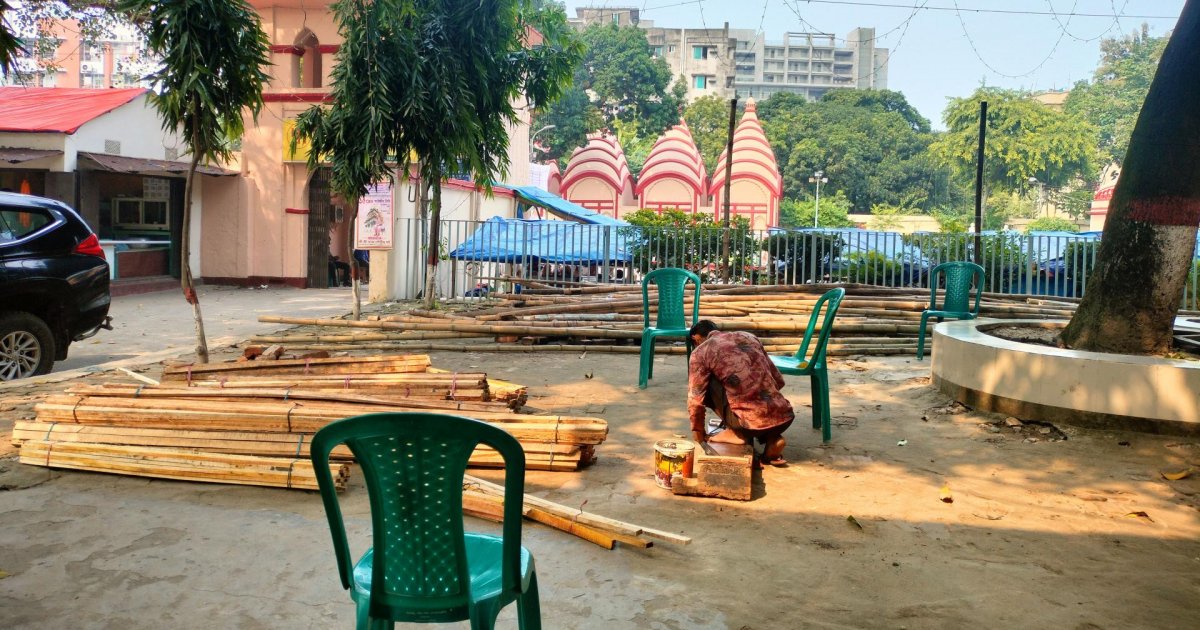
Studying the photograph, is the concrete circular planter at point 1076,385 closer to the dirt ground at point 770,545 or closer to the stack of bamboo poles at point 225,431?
the dirt ground at point 770,545

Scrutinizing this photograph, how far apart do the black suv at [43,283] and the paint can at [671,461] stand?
6.46 metres

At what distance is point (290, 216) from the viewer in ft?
71.9

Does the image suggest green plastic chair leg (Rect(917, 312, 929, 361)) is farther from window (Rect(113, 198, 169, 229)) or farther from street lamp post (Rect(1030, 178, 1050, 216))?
street lamp post (Rect(1030, 178, 1050, 216))

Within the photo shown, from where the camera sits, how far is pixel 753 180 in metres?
42.7

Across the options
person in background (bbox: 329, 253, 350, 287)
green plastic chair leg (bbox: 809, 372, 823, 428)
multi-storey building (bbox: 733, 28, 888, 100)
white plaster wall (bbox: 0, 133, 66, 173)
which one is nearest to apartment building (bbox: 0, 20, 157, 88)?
white plaster wall (bbox: 0, 133, 66, 173)

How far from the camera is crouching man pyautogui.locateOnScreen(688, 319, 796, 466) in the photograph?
5.81 metres

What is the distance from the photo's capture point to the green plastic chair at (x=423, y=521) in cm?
256

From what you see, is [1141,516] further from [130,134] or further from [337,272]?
→ [337,272]

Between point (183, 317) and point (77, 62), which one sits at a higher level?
point (77, 62)

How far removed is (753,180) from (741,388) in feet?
124

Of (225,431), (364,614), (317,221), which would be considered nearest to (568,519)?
(364,614)

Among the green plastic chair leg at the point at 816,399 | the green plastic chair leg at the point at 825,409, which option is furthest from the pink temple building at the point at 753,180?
the green plastic chair leg at the point at 825,409

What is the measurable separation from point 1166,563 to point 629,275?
1316 centimetres

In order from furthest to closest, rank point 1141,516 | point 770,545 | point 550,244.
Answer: point 550,244 → point 1141,516 → point 770,545
